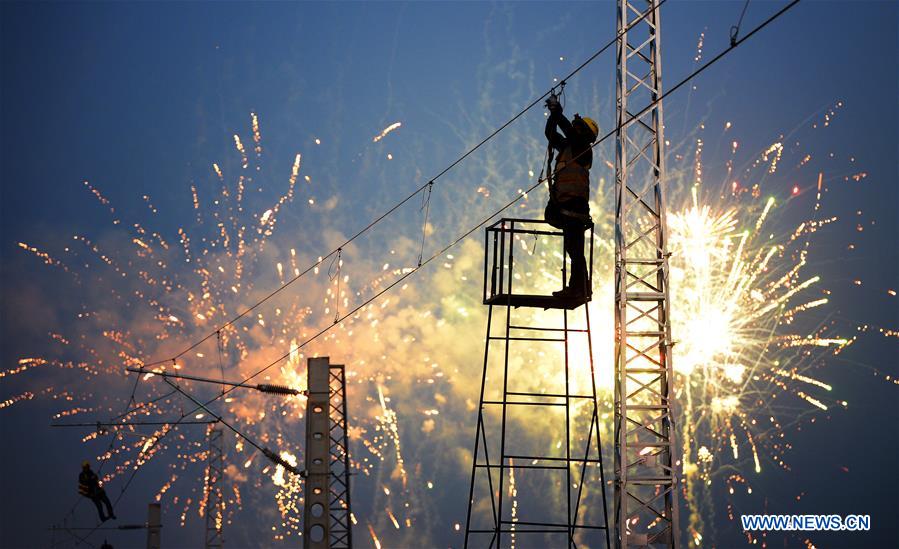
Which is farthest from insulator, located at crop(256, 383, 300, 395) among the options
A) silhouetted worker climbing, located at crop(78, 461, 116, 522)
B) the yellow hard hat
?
the yellow hard hat

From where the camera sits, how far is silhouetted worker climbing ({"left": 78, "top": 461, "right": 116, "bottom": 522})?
2573 centimetres

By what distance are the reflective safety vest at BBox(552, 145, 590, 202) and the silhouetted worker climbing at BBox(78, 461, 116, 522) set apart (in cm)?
1584

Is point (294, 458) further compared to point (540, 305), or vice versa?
point (294, 458)

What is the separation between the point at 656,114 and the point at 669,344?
3536 mm

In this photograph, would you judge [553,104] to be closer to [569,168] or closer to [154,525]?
[569,168]

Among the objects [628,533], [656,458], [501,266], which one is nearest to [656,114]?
[501,266]

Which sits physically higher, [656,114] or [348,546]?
[656,114]

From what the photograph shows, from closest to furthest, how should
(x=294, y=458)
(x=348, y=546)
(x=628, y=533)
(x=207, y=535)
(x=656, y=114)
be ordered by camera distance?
1. (x=628, y=533)
2. (x=656, y=114)
3. (x=348, y=546)
4. (x=207, y=535)
5. (x=294, y=458)

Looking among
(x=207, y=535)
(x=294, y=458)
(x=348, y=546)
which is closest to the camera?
(x=348, y=546)

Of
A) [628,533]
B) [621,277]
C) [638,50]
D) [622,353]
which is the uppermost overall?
[638,50]

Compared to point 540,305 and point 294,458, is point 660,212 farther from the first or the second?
point 294,458

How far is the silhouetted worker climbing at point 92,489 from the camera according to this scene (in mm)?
25734

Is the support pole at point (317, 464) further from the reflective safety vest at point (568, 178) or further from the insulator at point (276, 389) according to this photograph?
the reflective safety vest at point (568, 178)

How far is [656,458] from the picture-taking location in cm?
1520
